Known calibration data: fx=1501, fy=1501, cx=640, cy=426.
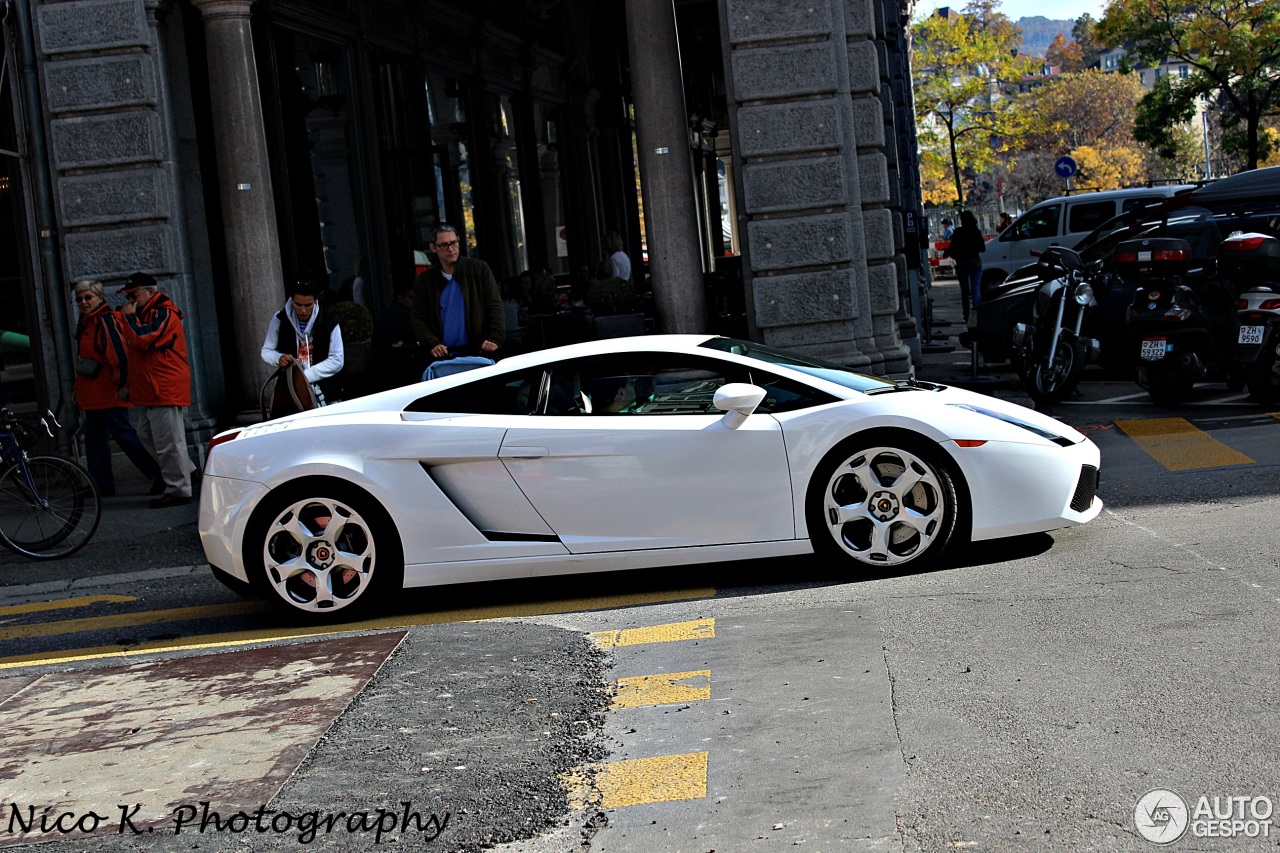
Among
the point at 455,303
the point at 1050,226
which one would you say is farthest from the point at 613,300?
the point at 1050,226

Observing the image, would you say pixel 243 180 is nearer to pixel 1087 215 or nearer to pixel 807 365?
pixel 807 365

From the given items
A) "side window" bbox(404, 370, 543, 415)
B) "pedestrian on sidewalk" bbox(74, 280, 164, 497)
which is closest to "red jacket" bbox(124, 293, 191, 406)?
"pedestrian on sidewalk" bbox(74, 280, 164, 497)

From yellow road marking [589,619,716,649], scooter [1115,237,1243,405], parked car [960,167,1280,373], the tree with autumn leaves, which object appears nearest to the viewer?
yellow road marking [589,619,716,649]

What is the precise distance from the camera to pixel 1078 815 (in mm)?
3717

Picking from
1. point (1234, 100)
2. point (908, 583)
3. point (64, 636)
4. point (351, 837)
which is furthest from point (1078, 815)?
point (1234, 100)

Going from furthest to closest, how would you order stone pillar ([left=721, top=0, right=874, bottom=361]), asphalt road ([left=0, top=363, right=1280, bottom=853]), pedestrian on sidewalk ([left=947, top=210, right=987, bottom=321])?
pedestrian on sidewalk ([left=947, top=210, right=987, bottom=321]) < stone pillar ([left=721, top=0, right=874, bottom=361]) < asphalt road ([left=0, top=363, right=1280, bottom=853])

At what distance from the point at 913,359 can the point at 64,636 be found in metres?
10.7

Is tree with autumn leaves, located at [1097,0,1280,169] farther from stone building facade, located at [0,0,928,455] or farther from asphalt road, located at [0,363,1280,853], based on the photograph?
asphalt road, located at [0,363,1280,853]

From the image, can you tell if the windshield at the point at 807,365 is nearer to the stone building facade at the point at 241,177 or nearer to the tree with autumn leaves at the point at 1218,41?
the stone building facade at the point at 241,177

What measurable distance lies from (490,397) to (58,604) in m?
3.17

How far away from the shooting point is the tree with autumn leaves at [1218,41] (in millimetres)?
36875

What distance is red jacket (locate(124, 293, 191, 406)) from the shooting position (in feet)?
37.3

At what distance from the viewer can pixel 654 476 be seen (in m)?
6.69

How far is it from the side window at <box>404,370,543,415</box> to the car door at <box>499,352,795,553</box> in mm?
148
